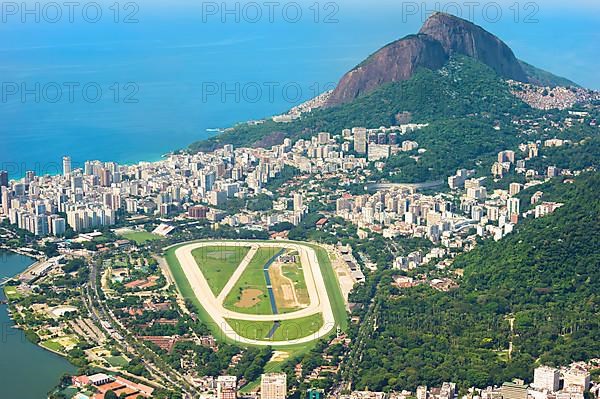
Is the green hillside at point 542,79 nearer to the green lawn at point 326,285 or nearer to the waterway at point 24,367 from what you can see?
the green lawn at point 326,285

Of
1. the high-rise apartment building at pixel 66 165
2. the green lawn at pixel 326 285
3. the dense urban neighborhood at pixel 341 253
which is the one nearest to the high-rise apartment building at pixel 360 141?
the dense urban neighborhood at pixel 341 253

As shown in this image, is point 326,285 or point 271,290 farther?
point 326,285

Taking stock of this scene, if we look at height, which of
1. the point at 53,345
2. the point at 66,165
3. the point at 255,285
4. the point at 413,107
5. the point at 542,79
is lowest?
the point at 53,345

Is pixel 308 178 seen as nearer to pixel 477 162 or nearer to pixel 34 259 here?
pixel 477 162

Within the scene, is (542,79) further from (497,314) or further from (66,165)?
(497,314)

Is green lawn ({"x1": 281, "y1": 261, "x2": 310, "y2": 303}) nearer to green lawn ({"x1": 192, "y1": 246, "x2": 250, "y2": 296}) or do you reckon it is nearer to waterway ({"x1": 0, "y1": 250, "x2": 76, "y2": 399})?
green lawn ({"x1": 192, "y1": 246, "x2": 250, "y2": 296})

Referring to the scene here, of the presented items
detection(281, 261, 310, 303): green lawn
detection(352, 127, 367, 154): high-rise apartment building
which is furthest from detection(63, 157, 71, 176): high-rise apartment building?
detection(281, 261, 310, 303): green lawn

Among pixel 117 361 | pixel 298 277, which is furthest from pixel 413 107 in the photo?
pixel 117 361

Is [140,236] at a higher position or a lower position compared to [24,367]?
higher
